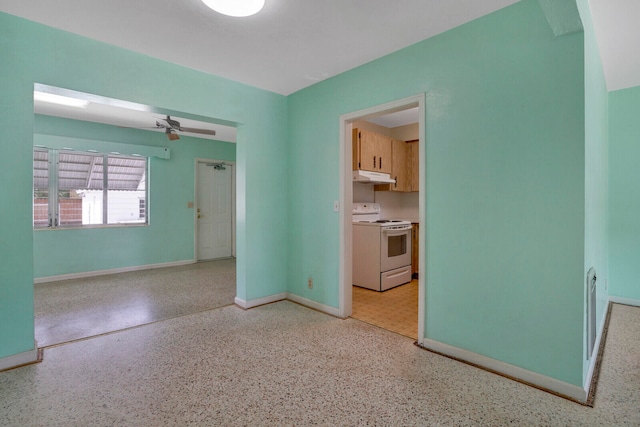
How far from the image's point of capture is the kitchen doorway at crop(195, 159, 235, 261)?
633cm

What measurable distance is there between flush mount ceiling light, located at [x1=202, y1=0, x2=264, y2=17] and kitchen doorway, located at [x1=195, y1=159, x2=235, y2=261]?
15.1ft

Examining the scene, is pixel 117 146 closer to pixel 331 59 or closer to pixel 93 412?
pixel 331 59

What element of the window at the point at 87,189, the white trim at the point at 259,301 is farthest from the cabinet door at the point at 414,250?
the window at the point at 87,189

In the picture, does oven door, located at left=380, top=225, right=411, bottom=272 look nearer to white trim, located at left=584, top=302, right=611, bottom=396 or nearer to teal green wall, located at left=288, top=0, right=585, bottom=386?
teal green wall, located at left=288, top=0, right=585, bottom=386

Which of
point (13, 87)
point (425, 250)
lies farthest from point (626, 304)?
point (13, 87)

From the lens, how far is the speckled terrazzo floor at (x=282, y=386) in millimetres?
1697

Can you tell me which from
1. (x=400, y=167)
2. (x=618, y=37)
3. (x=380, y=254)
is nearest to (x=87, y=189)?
(x=380, y=254)

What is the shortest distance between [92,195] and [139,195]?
0.70 meters

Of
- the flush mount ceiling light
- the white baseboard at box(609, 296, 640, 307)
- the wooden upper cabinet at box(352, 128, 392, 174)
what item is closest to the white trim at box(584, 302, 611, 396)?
→ the white baseboard at box(609, 296, 640, 307)

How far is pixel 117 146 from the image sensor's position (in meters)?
5.16

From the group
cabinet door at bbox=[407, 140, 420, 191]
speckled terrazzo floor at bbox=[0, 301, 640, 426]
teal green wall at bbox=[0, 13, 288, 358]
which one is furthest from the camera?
cabinet door at bbox=[407, 140, 420, 191]

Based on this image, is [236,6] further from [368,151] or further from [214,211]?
[214,211]

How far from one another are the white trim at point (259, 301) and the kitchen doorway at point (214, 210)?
3030 mm

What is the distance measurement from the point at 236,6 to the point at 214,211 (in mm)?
5125
